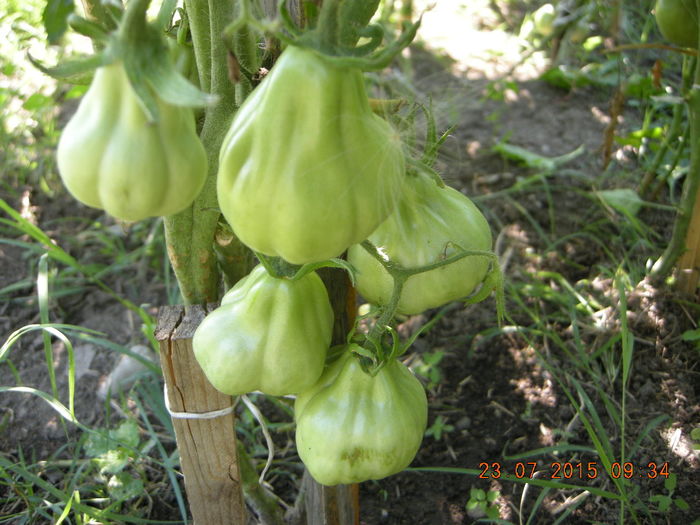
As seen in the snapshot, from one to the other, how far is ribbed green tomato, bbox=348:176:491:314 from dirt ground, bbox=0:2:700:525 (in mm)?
112

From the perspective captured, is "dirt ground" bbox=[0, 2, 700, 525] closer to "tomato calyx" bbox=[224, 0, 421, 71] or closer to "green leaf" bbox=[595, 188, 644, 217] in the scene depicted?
"green leaf" bbox=[595, 188, 644, 217]

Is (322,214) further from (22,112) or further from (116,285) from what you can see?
(22,112)

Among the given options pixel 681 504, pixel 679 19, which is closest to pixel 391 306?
A: pixel 681 504

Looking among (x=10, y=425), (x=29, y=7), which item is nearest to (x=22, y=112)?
(x=29, y=7)

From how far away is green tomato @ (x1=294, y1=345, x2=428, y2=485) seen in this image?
2.76ft

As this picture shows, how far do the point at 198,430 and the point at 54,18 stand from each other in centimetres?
70

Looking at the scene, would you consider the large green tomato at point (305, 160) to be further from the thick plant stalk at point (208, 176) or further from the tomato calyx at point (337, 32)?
the thick plant stalk at point (208, 176)

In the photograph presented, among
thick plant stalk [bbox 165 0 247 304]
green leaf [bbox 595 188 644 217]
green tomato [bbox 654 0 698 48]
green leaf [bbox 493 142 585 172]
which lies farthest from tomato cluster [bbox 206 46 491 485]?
green leaf [bbox 493 142 585 172]

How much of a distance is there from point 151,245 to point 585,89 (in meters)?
1.99

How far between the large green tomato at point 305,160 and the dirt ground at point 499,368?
0.32 meters

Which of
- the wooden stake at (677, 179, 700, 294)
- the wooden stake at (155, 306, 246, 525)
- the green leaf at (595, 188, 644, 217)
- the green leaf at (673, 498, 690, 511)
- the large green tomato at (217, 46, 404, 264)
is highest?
the large green tomato at (217, 46, 404, 264)

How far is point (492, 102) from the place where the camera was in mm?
2943

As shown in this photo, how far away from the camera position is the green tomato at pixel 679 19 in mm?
1497
